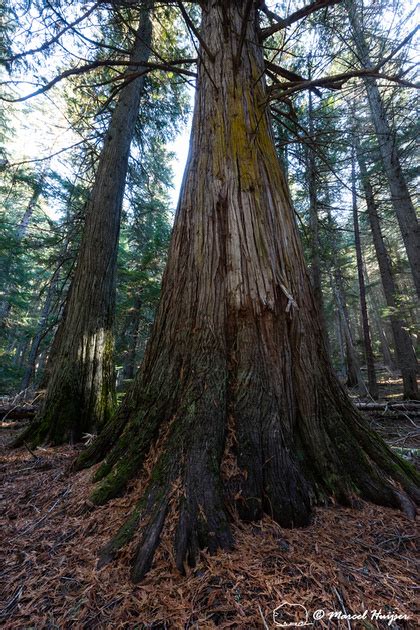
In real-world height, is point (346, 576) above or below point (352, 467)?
below

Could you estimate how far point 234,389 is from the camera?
6.45ft

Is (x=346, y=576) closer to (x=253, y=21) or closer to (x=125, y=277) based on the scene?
(x=253, y=21)

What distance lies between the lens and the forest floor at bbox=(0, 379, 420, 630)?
1.11 m

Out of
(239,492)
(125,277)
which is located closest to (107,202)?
(239,492)

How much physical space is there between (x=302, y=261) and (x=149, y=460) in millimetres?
2003

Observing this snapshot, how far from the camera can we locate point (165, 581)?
4.17ft

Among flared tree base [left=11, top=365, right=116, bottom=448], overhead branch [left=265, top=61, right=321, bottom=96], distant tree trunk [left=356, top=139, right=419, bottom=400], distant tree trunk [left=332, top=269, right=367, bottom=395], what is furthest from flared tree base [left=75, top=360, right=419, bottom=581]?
distant tree trunk [left=332, top=269, right=367, bottom=395]

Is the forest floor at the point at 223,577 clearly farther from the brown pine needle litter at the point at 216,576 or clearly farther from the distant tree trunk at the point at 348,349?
the distant tree trunk at the point at 348,349

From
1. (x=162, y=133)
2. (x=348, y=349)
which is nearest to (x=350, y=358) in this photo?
(x=348, y=349)

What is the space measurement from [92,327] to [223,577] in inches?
145

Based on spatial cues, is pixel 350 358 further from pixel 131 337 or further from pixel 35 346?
pixel 35 346

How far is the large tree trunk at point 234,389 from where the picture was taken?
1.63 meters

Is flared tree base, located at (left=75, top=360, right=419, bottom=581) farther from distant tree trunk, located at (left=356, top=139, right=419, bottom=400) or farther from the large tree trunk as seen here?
distant tree trunk, located at (left=356, top=139, right=419, bottom=400)

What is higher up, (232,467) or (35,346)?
(35,346)
